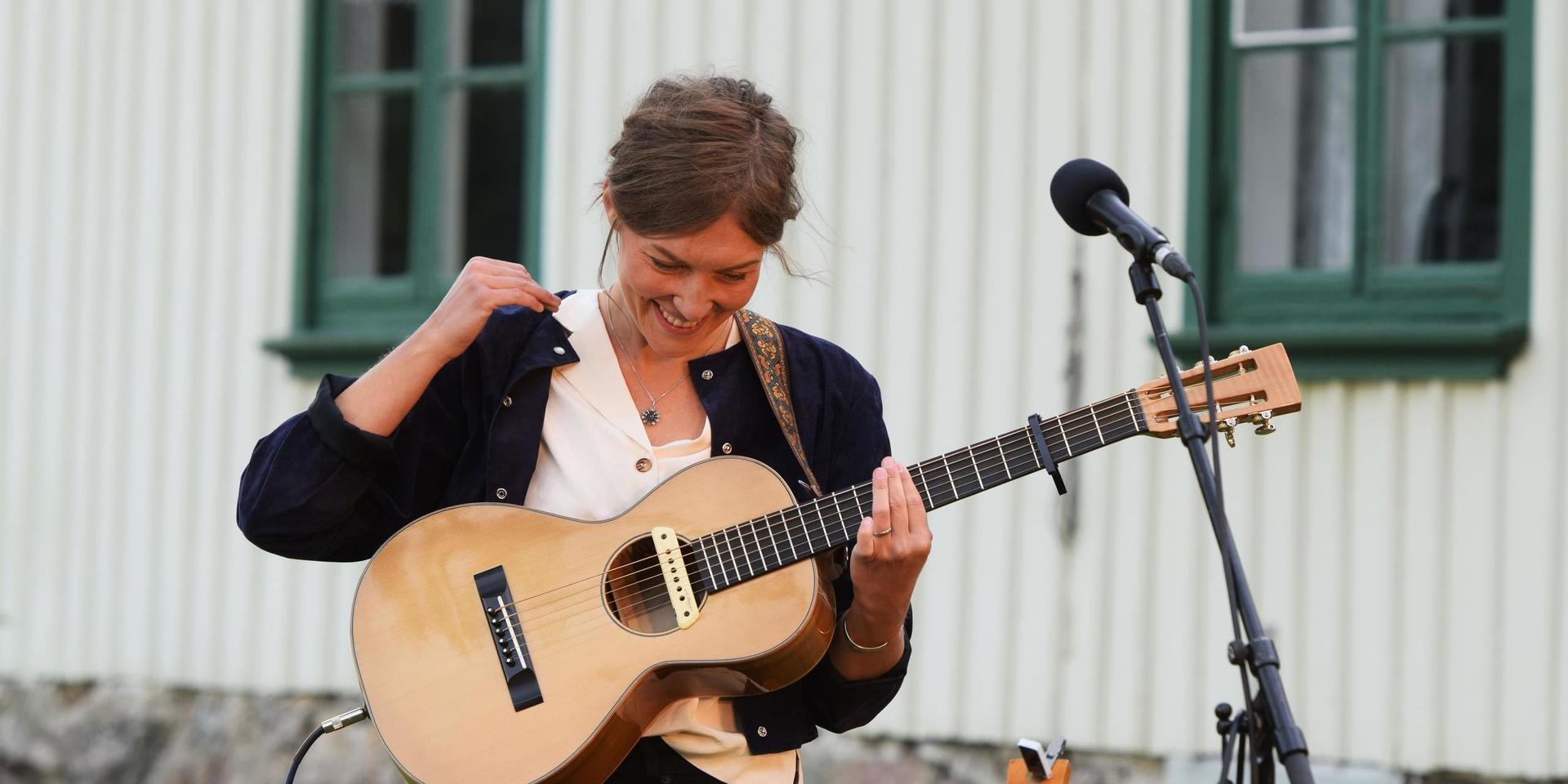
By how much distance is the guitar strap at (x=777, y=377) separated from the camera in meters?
2.70

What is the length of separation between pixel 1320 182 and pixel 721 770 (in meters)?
3.50

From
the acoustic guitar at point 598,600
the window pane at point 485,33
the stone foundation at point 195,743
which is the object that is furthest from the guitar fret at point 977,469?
the window pane at point 485,33

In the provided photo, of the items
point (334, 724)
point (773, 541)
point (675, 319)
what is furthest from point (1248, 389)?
point (334, 724)

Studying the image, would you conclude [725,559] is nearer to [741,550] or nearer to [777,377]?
[741,550]

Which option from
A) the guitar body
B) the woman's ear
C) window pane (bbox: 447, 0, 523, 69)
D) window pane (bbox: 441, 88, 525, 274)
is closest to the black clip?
the guitar body

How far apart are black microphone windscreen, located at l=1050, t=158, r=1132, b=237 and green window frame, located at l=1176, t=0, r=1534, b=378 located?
8.48ft

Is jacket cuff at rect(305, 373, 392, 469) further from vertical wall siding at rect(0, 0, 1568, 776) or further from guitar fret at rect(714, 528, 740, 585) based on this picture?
vertical wall siding at rect(0, 0, 1568, 776)

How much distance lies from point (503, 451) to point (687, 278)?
0.39m

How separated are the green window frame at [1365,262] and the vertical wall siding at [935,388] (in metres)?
0.07

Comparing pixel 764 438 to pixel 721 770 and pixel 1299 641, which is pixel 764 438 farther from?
pixel 1299 641

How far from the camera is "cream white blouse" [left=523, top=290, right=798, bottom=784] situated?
2678mm

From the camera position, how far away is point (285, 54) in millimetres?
6410

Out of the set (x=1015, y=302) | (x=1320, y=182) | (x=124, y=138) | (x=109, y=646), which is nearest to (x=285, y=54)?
(x=124, y=138)

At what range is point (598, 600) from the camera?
106 inches
